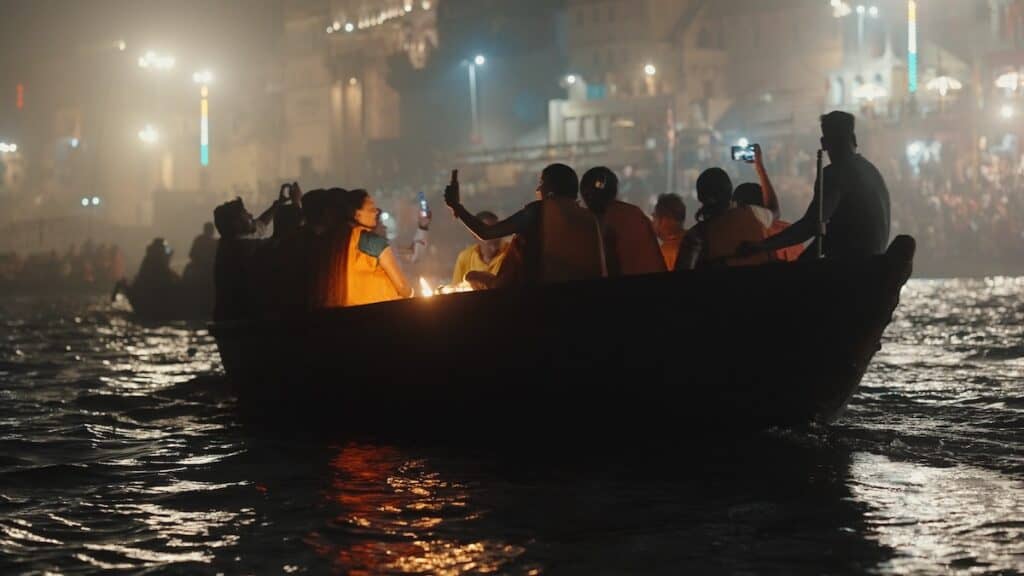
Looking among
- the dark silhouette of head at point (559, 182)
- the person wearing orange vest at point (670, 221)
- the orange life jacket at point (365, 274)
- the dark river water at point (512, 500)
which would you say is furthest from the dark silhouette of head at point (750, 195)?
the orange life jacket at point (365, 274)

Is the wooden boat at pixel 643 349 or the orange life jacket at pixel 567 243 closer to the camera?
the wooden boat at pixel 643 349

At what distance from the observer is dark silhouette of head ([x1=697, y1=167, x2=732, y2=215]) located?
35.7ft

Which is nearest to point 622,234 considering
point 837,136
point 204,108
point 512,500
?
point 837,136

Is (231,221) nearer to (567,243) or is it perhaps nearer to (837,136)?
(567,243)

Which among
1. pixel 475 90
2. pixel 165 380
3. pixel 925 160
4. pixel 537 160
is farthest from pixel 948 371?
pixel 475 90

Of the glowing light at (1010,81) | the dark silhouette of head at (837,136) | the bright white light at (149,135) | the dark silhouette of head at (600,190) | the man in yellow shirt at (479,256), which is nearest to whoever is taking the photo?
the dark silhouette of head at (837,136)

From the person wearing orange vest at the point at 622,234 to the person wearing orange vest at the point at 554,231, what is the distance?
0.45m

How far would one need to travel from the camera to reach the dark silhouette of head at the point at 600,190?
1079cm

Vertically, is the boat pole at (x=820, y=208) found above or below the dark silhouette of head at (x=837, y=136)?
below

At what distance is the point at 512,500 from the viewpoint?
8688 mm

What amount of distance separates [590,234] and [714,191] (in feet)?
4.03

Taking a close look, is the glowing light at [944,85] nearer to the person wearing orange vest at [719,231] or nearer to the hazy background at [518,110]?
the hazy background at [518,110]

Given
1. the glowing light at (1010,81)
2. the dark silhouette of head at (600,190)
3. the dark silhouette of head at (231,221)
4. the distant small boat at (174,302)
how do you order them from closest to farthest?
the dark silhouette of head at (600,190), the dark silhouette of head at (231,221), the distant small boat at (174,302), the glowing light at (1010,81)

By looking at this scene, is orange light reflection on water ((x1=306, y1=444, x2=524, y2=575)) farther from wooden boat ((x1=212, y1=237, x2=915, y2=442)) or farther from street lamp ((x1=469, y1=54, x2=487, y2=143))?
street lamp ((x1=469, y1=54, x2=487, y2=143))
